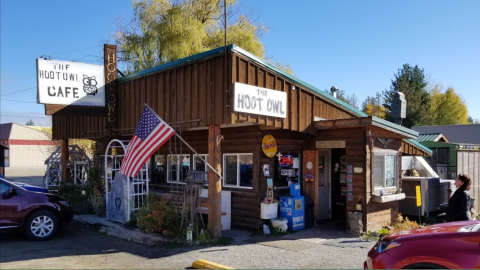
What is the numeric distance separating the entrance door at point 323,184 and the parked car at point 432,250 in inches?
272

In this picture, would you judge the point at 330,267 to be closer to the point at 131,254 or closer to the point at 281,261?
the point at 281,261

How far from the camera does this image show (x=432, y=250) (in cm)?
452

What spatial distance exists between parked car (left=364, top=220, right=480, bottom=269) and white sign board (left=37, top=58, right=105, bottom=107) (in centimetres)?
929

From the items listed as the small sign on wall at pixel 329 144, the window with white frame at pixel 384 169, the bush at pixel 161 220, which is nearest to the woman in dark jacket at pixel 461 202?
the window with white frame at pixel 384 169

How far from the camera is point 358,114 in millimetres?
13039

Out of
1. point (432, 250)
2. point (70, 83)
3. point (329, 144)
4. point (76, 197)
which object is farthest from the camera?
point (76, 197)

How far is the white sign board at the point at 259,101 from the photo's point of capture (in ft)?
28.0

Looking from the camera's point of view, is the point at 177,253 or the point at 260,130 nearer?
the point at 177,253

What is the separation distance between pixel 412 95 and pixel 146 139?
34.7 metres

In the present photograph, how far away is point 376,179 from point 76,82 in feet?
29.1

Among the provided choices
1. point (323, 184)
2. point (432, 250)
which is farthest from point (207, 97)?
point (432, 250)

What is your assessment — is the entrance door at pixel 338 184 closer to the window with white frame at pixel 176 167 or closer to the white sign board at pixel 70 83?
the window with white frame at pixel 176 167

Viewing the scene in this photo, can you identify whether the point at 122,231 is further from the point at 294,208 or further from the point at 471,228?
the point at 471,228

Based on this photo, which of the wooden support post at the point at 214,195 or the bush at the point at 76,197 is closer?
the wooden support post at the point at 214,195
